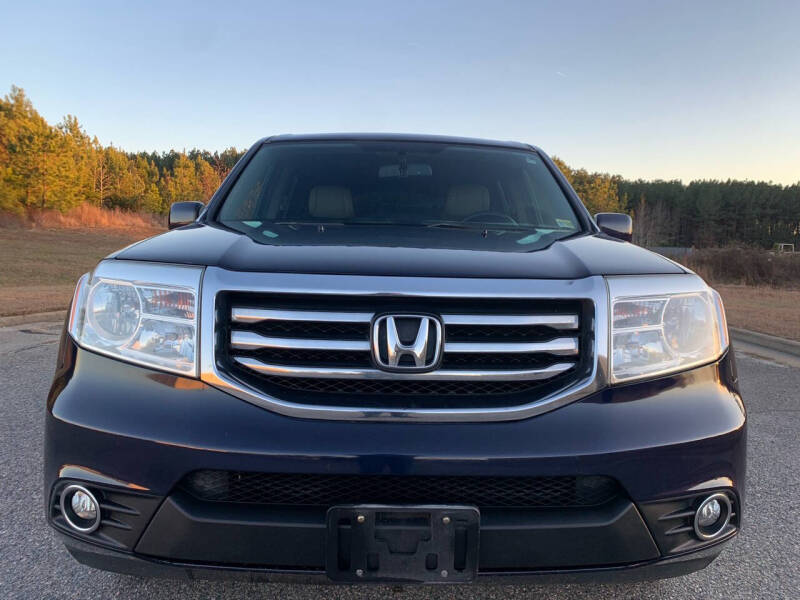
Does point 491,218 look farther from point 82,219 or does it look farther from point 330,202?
point 82,219

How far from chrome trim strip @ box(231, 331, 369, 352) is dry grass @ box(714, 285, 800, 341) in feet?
25.5

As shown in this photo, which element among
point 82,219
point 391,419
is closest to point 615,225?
point 391,419

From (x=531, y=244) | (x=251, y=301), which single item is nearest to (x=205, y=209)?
(x=251, y=301)

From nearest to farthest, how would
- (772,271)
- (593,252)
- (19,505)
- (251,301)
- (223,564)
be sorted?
(223,564), (251,301), (593,252), (19,505), (772,271)

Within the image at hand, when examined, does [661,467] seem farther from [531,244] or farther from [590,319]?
[531,244]

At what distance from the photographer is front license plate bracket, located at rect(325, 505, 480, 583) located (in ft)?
4.78

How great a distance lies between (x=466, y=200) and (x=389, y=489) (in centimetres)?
173

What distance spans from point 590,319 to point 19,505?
256 cm

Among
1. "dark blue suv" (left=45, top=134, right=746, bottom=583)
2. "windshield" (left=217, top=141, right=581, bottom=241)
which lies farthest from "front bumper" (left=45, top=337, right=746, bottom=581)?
"windshield" (left=217, top=141, right=581, bottom=241)

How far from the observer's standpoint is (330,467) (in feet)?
4.89

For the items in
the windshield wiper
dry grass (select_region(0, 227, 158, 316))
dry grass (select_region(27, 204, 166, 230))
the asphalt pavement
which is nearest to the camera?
the asphalt pavement

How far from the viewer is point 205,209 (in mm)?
2799

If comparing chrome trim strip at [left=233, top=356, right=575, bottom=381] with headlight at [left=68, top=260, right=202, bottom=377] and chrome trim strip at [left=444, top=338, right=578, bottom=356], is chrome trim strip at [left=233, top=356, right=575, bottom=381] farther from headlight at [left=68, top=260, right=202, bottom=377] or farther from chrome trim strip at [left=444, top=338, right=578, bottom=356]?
headlight at [left=68, top=260, right=202, bottom=377]

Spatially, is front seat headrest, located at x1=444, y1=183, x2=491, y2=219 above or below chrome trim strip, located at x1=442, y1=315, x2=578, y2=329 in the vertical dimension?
above
